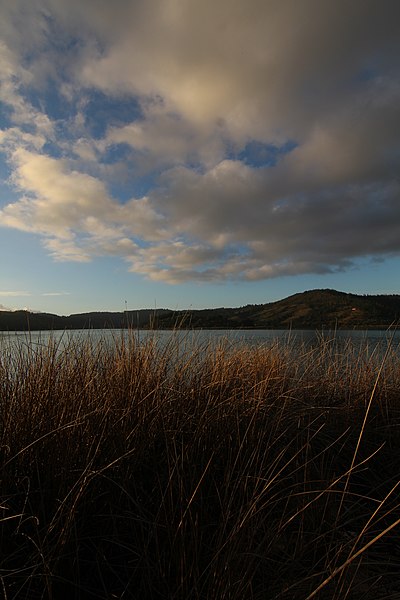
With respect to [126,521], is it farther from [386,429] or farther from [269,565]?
[386,429]

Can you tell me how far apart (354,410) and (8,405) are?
3599 millimetres

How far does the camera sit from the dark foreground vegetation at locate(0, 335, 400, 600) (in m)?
1.68

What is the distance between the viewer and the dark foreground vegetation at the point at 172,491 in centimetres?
168

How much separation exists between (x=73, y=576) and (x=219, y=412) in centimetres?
154

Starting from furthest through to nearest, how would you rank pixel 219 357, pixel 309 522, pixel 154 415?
pixel 219 357, pixel 154 415, pixel 309 522

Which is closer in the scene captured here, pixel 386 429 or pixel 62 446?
pixel 62 446

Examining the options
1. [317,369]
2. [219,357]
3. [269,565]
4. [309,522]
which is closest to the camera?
[269,565]

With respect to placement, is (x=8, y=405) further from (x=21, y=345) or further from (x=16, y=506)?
(x=21, y=345)

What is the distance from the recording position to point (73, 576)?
5.87ft

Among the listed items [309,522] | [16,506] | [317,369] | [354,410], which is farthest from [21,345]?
[317,369]

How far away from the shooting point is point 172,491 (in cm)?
219

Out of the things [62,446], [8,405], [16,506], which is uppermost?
[8,405]

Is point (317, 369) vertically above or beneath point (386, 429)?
above

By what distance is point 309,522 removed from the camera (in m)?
2.27
